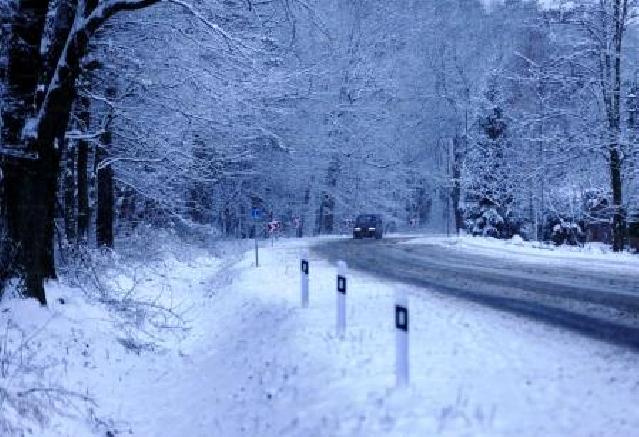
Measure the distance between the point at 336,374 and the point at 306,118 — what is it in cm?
3586

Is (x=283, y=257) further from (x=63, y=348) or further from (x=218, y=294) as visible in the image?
(x=63, y=348)

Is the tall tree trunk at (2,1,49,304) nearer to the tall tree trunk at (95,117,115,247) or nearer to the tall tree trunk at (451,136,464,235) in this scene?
the tall tree trunk at (95,117,115,247)

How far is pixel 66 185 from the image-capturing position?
Result: 19.6 metres

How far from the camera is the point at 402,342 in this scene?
6746mm

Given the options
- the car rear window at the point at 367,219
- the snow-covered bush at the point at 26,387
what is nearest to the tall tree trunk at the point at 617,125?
the car rear window at the point at 367,219

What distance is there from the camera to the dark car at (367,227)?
145 ft

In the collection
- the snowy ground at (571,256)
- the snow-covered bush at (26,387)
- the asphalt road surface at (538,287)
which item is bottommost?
the snow-covered bush at (26,387)

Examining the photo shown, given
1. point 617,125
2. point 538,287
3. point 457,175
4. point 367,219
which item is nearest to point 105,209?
point 538,287

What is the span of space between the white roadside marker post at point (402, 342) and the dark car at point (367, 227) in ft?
123

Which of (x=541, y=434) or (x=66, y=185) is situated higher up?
(x=66, y=185)

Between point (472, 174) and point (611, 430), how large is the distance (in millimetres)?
39003

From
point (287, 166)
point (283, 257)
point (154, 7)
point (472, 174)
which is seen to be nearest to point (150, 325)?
point (154, 7)

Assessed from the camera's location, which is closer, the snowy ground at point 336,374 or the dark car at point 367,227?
the snowy ground at point 336,374

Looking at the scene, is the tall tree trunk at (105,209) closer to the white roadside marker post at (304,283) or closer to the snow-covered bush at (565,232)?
the white roadside marker post at (304,283)
